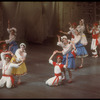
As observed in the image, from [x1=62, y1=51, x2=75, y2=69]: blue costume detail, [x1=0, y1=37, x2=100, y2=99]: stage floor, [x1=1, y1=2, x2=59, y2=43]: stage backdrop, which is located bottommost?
[x1=0, y1=37, x2=100, y2=99]: stage floor

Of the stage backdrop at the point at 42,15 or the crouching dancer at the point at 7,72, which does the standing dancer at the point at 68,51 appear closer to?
the crouching dancer at the point at 7,72

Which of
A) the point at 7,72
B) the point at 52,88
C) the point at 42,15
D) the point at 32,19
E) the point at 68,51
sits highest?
the point at 42,15

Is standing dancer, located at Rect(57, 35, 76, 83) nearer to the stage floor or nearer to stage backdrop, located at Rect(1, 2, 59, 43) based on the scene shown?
the stage floor

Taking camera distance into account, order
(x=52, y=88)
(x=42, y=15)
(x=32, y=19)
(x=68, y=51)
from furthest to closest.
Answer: (x=42, y=15)
(x=32, y=19)
(x=68, y=51)
(x=52, y=88)

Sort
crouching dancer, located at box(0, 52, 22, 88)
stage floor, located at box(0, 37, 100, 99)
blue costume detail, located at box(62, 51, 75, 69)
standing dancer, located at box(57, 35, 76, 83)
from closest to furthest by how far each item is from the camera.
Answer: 1. stage floor, located at box(0, 37, 100, 99)
2. crouching dancer, located at box(0, 52, 22, 88)
3. standing dancer, located at box(57, 35, 76, 83)
4. blue costume detail, located at box(62, 51, 75, 69)

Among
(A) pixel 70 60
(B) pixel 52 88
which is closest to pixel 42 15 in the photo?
(A) pixel 70 60

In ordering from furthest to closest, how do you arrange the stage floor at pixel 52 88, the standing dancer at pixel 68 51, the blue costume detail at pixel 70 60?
1. the blue costume detail at pixel 70 60
2. the standing dancer at pixel 68 51
3. the stage floor at pixel 52 88

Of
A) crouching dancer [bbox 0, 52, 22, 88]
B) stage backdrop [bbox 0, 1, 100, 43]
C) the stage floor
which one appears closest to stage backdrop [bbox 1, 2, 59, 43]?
stage backdrop [bbox 0, 1, 100, 43]

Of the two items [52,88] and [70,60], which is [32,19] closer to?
[70,60]

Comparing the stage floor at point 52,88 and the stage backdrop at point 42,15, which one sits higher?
the stage backdrop at point 42,15

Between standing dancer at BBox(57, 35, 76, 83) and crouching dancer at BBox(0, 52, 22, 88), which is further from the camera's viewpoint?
standing dancer at BBox(57, 35, 76, 83)

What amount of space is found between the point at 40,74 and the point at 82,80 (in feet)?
4.30

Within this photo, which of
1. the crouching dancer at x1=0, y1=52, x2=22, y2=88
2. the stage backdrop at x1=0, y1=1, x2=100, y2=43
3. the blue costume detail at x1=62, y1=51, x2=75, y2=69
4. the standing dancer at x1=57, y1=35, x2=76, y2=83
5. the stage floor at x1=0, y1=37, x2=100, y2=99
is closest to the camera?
the stage floor at x1=0, y1=37, x2=100, y2=99

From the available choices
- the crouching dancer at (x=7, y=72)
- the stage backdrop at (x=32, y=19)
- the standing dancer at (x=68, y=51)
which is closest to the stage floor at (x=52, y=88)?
the crouching dancer at (x=7, y=72)
